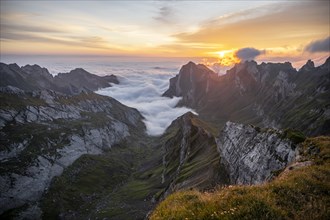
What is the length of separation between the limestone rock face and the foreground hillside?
21.8 meters

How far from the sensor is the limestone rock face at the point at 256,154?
4822 centimetres

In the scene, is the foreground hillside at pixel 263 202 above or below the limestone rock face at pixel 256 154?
above

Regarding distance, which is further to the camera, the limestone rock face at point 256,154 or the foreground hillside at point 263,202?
the limestone rock face at point 256,154

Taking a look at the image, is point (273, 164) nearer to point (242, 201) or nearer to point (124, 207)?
point (242, 201)

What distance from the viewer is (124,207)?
18838cm

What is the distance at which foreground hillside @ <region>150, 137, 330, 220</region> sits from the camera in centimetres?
1426

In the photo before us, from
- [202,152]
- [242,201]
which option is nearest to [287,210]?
[242,201]

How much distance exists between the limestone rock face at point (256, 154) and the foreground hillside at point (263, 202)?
21.8 m

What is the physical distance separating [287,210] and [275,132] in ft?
149

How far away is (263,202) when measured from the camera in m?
14.9

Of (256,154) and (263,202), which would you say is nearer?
(263,202)

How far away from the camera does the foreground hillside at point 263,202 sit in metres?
14.3

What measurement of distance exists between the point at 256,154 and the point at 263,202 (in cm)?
4718

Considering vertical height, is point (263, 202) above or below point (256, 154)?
above
